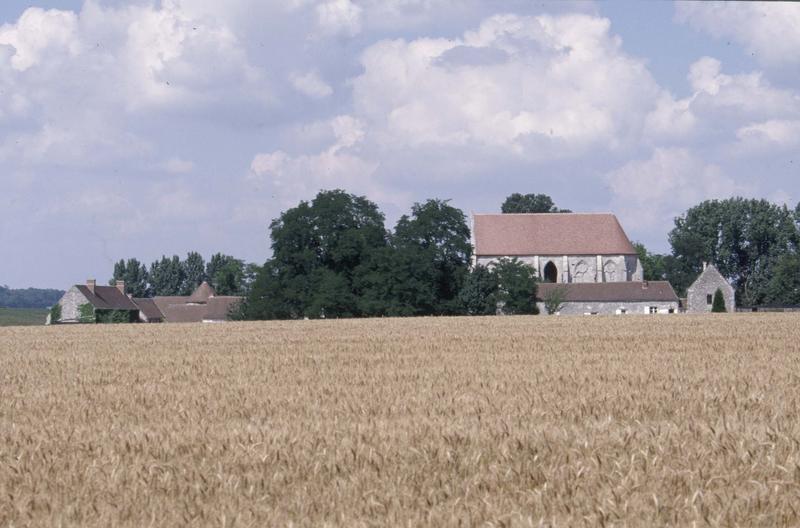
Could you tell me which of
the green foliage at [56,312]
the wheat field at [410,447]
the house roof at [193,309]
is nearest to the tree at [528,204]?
the house roof at [193,309]

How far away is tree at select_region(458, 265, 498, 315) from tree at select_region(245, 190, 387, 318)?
24.8 feet

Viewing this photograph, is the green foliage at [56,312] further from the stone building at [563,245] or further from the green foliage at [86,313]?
the stone building at [563,245]

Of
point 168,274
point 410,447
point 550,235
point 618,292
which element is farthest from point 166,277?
point 410,447

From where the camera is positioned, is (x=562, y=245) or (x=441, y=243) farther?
(x=562, y=245)

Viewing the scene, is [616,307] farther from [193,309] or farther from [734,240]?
[193,309]

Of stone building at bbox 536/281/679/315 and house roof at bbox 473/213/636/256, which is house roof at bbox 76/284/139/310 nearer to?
house roof at bbox 473/213/636/256

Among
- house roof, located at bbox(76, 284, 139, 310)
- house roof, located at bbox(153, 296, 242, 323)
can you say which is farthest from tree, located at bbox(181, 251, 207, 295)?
house roof, located at bbox(76, 284, 139, 310)

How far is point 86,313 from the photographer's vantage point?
107812mm

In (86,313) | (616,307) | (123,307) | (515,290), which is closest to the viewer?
(515,290)

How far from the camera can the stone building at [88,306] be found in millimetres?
107312

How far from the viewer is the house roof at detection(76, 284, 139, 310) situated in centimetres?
11119

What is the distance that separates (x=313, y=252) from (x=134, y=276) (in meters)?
106

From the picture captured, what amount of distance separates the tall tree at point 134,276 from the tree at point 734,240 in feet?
294

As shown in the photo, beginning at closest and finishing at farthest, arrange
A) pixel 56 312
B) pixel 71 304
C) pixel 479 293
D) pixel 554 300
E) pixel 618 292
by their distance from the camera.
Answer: pixel 479 293 < pixel 554 300 < pixel 618 292 < pixel 56 312 < pixel 71 304
